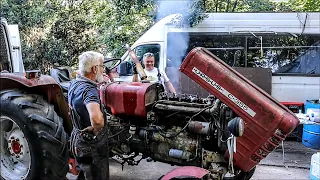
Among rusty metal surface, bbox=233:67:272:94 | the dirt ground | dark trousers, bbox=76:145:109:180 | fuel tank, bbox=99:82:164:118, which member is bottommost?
the dirt ground

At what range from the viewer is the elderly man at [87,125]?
9.77ft

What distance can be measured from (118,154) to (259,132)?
1684 millimetres

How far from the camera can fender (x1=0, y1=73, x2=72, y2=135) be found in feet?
11.5

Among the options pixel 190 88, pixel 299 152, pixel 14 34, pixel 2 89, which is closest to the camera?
pixel 2 89

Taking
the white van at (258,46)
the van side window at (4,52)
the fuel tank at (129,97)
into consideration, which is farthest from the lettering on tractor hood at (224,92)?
the white van at (258,46)

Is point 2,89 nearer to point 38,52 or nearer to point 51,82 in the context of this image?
point 51,82

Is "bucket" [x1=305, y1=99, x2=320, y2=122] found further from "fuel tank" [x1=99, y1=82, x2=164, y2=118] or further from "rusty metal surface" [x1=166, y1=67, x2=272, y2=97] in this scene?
"fuel tank" [x1=99, y1=82, x2=164, y2=118]

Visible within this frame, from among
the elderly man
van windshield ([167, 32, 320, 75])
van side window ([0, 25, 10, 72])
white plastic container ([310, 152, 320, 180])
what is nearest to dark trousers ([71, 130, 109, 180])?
the elderly man

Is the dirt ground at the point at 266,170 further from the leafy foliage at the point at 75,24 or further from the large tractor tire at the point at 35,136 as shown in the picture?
the leafy foliage at the point at 75,24

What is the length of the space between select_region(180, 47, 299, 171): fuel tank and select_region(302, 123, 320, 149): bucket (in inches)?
138

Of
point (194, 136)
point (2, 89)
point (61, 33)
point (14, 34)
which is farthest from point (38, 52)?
point (194, 136)

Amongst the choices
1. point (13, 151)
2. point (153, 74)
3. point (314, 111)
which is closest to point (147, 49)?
point (153, 74)

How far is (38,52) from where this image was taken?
36.4ft

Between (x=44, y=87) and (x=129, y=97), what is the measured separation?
2.92 feet
